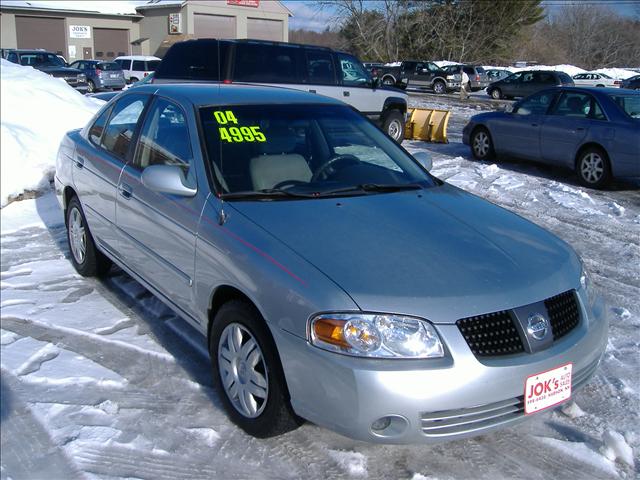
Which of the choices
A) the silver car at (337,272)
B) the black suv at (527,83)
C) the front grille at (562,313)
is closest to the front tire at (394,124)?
the silver car at (337,272)

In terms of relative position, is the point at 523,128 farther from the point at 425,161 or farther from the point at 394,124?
the point at 425,161

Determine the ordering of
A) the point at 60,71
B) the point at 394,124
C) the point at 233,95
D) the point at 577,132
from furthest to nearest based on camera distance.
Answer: the point at 60,71, the point at 394,124, the point at 577,132, the point at 233,95

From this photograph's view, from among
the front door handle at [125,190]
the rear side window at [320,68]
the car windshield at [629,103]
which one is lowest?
the front door handle at [125,190]

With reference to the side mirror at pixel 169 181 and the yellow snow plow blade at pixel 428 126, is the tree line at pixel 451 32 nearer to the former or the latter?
the yellow snow plow blade at pixel 428 126

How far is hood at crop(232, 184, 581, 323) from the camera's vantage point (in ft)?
9.10

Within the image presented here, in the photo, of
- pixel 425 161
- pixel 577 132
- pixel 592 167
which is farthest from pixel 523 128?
pixel 425 161

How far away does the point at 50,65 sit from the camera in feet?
81.7

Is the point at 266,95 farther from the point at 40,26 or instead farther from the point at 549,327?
the point at 40,26

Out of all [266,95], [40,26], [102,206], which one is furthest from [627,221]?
[40,26]

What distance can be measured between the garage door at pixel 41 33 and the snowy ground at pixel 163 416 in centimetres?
4772

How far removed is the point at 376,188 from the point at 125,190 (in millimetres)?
1686

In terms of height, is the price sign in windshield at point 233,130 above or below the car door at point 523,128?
above

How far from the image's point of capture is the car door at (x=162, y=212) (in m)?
3.63

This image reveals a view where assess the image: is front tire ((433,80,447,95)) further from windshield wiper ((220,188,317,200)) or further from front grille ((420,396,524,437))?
front grille ((420,396,524,437))
